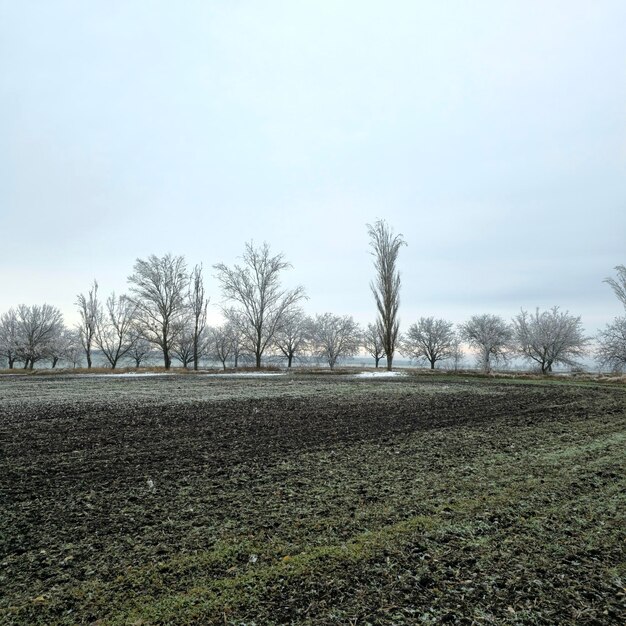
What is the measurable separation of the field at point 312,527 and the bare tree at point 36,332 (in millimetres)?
50203

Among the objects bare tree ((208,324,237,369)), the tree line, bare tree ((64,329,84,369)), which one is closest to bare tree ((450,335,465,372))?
the tree line

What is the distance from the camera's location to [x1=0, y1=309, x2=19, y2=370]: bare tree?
46.7 m

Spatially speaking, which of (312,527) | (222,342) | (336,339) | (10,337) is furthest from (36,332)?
(312,527)

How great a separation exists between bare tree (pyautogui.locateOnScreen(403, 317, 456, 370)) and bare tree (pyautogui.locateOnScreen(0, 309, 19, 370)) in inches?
2151

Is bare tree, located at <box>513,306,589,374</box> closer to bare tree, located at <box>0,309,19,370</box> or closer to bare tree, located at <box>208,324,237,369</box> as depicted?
bare tree, located at <box>208,324,237,369</box>

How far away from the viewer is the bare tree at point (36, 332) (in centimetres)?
4619

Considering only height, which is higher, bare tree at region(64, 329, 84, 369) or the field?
bare tree at region(64, 329, 84, 369)

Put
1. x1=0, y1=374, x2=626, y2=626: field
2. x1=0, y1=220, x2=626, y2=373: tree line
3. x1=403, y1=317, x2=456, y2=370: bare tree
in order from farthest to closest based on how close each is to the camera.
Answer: x1=403, y1=317, x2=456, y2=370: bare tree, x1=0, y1=220, x2=626, y2=373: tree line, x1=0, y1=374, x2=626, y2=626: field

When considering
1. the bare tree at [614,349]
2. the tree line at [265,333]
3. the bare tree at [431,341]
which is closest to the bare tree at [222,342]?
the tree line at [265,333]

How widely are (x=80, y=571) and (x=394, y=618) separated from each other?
1669 mm

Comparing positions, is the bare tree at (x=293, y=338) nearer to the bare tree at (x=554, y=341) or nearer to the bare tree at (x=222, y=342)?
the bare tree at (x=222, y=342)

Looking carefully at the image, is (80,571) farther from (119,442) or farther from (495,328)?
(495,328)

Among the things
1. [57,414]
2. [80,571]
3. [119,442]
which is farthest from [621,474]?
[57,414]

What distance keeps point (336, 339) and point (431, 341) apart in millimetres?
15193
